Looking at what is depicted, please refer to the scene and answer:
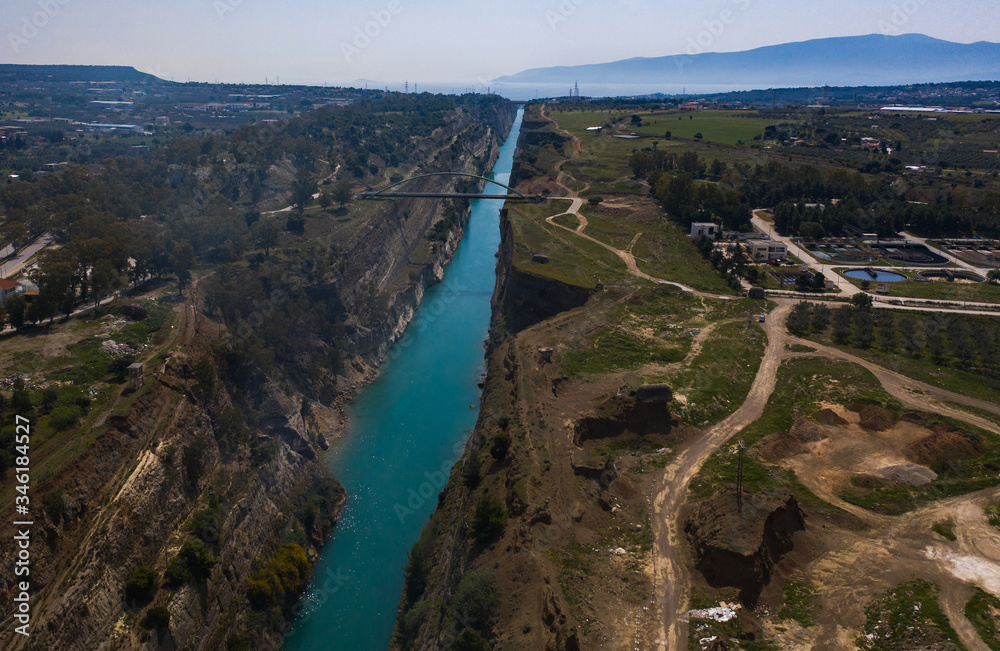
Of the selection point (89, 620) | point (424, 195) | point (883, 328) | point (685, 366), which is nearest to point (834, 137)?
point (424, 195)

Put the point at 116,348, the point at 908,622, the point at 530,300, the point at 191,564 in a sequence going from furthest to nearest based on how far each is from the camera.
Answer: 1. the point at 530,300
2. the point at 116,348
3. the point at 191,564
4. the point at 908,622

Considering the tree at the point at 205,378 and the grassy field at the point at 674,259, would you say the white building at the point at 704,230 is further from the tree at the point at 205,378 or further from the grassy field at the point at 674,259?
the tree at the point at 205,378

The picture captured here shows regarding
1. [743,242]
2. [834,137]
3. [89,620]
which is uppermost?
[834,137]

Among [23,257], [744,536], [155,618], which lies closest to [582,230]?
[744,536]

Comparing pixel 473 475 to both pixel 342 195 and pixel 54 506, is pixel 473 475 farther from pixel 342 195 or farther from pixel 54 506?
pixel 342 195

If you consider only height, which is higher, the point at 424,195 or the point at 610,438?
the point at 424,195

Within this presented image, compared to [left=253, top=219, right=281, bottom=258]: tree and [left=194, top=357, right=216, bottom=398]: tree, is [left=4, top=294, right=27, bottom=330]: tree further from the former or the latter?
[left=253, top=219, right=281, bottom=258]: tree

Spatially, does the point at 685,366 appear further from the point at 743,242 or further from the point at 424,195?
the point at 424,195
